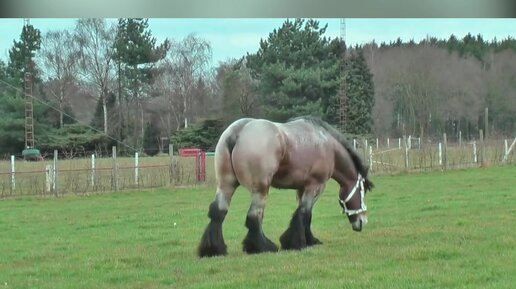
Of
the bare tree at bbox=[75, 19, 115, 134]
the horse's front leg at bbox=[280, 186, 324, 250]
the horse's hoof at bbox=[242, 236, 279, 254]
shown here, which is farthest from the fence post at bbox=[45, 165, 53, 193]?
the horse's hoof at bbox=[242, 236, 279, 254]

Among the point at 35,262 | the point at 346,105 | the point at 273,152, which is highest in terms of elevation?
the point at 346,105

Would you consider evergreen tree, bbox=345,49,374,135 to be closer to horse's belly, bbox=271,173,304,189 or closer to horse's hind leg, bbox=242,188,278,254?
horse's belly, bbox=271,173,304,189

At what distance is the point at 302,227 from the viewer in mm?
5195

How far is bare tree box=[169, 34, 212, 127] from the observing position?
32.6 feet

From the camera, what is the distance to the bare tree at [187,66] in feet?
32.6

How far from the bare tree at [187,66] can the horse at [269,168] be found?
435cm

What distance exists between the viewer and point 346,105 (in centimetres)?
1151

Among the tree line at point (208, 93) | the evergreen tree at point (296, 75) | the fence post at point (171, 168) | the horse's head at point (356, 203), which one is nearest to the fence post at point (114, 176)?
the fence post at point (171, 168)

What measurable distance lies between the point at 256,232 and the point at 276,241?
890mm

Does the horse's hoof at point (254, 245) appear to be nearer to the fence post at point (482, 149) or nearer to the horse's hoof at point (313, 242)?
the horse's hoof at point (313, 242)

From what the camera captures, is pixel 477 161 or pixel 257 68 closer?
pixel 257 68

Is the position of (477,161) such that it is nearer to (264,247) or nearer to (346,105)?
(346,105)

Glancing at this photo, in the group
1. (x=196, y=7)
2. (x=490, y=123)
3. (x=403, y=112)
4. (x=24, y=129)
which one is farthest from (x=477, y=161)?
(x=196, y=7)

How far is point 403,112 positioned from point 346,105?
99 cm
